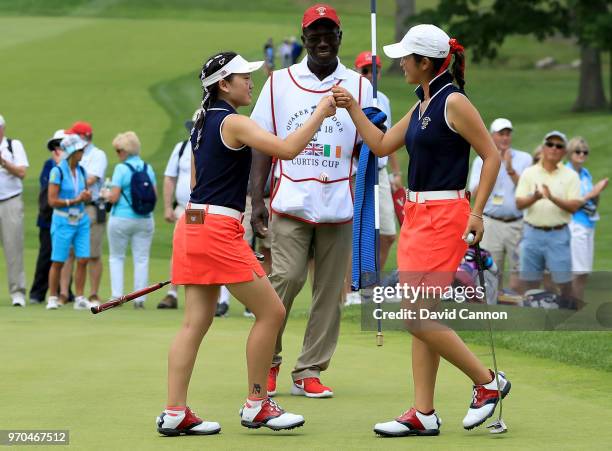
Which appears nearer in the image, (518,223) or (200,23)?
(518,223)

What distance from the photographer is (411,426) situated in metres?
7.80

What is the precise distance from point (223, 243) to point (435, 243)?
111 centimetres

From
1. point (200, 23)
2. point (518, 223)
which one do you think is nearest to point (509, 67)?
point (200, 23)

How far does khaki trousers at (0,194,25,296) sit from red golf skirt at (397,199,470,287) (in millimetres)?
9195

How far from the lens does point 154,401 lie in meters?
8.93

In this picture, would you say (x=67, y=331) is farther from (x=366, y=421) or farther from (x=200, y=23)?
(x=200, y=23)

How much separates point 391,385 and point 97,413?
7.29 ft

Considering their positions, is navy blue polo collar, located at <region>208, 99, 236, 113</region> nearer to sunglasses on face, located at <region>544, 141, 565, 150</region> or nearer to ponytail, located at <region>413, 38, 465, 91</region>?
ponytail, located at <region>413, 38, 465, 91</region>

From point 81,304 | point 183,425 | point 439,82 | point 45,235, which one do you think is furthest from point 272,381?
point 45,235

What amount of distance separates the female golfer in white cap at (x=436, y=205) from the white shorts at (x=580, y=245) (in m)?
8.19

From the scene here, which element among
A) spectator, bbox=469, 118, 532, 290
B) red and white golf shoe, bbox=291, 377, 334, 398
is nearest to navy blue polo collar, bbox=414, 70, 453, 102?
red and white golf shoe, bbox=291, 377, 334, 398

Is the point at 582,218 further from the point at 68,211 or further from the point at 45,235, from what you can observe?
the point at 45,235

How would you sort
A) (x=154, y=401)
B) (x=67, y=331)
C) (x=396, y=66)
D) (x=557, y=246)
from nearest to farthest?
(x=154, y=401) → (x=67, y=331) → (x=557, y=246) → (x=396, y=66)

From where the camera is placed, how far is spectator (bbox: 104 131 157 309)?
51.6 ft
